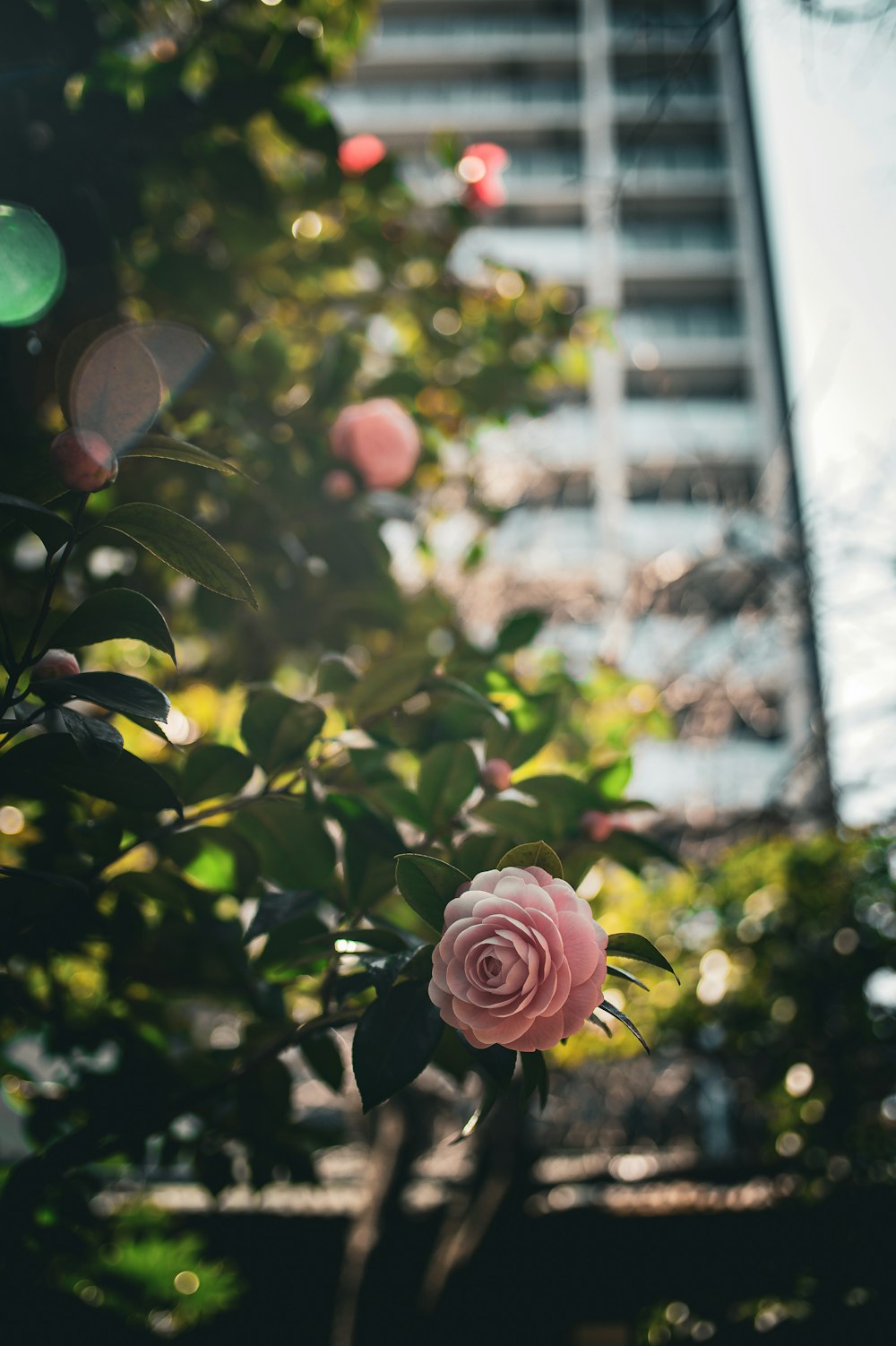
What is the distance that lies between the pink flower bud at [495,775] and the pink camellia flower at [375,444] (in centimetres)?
53

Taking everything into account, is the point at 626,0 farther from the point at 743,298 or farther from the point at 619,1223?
the point at 619,1223

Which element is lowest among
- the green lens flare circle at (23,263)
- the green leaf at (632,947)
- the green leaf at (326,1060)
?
the green leaf at (326,1060)

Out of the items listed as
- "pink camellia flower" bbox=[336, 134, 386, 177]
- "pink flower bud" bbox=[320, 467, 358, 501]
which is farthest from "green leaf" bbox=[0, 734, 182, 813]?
"pink camellia flower" bbox=[336, 134, 386, 177]

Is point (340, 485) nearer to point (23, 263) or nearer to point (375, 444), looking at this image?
point (375, 444)

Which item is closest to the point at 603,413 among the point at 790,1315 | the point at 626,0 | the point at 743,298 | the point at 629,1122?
the point at 743,298

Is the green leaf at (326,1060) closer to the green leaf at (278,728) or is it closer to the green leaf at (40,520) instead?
the green leaf at (278,728)

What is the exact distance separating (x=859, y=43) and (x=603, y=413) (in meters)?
12.7

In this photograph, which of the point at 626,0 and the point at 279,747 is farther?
the point at 626,0

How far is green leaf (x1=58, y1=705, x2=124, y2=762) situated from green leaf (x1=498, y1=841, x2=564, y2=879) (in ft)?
0.71

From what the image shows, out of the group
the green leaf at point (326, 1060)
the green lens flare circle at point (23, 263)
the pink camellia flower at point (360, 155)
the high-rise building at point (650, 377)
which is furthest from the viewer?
the high-rise building at point (650, 377)

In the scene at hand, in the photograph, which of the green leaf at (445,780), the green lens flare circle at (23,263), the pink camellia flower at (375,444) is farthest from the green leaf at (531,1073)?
the pink camellia flower at (375,444)

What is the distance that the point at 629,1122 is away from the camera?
2359 mm

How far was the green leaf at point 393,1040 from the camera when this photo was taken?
45 centimetres

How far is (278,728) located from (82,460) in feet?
0.84
